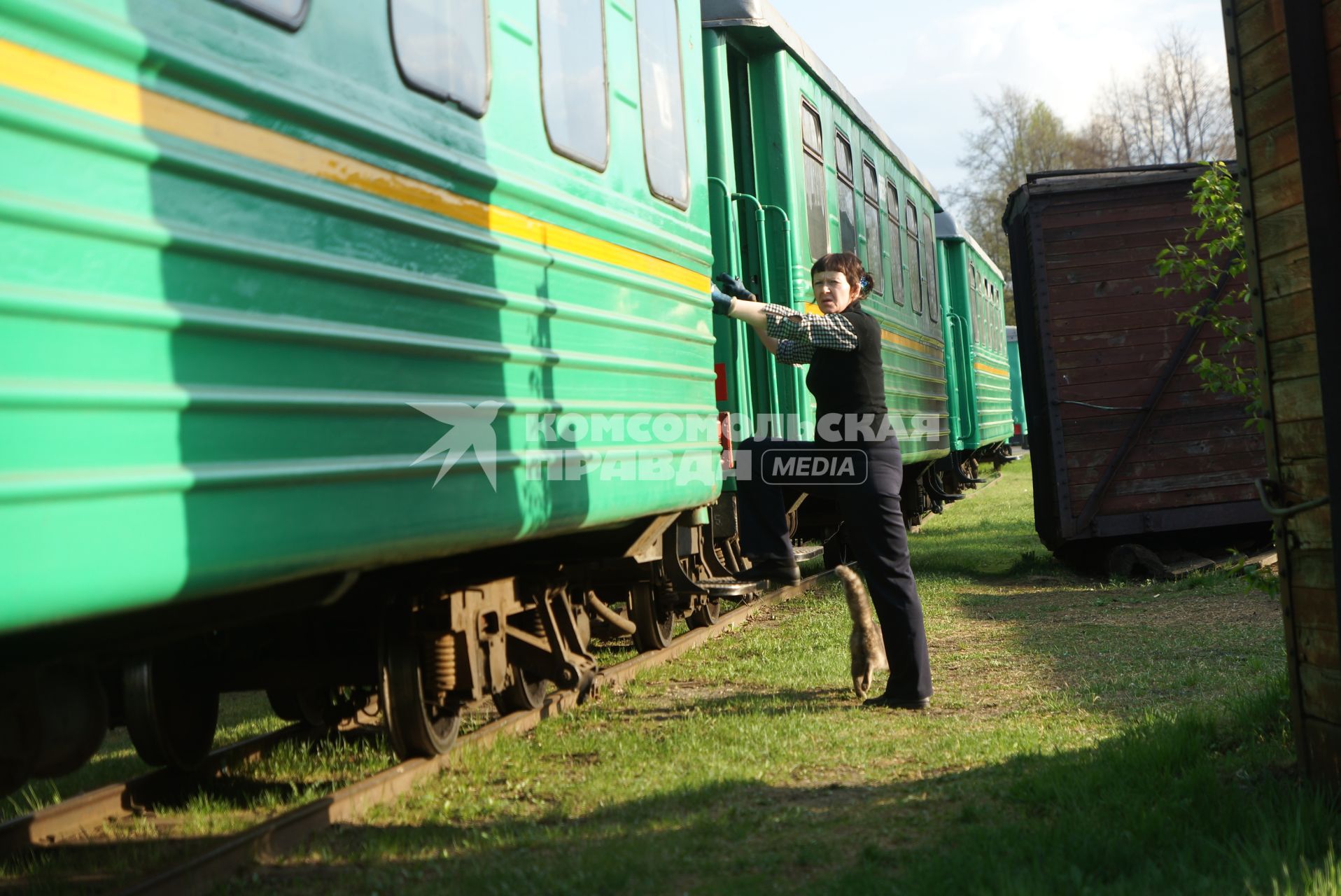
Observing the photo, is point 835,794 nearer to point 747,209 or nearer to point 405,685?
point 405,685

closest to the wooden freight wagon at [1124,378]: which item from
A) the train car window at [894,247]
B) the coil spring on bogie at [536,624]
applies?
the train car window at [894,247]

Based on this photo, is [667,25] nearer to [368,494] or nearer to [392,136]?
[392,136]

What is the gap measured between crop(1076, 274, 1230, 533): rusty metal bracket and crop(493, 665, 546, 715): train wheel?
551 centimetres

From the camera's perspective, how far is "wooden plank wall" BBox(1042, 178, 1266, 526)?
9609 millimetres

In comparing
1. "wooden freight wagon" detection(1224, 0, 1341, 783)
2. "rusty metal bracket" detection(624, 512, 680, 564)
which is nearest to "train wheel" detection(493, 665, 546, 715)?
"rusty metal bracket" detection(624, 512, 680, 564)

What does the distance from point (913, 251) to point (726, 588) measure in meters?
7.16

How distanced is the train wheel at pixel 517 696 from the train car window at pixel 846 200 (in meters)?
4.64

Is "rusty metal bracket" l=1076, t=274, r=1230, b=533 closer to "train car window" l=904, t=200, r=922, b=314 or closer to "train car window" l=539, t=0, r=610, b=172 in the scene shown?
"train car window" l=904, t=200, r=922, b=314

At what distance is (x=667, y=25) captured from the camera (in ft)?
17.9

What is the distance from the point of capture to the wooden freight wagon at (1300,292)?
11.3 ft

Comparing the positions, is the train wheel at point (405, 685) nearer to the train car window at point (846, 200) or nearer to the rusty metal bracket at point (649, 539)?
the rusty metal bracket at point (649, 539)

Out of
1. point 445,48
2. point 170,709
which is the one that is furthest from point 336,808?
A: point 445,48

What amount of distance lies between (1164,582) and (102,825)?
25.1 ft

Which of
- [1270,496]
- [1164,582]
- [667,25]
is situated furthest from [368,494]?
[1164,582]
